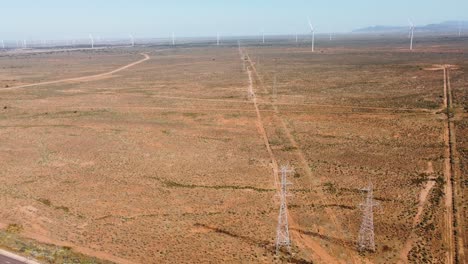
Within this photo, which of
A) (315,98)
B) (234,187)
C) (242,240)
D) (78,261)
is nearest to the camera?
(78,261)

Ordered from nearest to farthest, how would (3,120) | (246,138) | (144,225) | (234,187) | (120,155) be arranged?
(144,225) → (234,187) → (120,155) → (246,138) → (3,120)

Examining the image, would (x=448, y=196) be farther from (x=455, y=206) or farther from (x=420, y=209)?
(x=420, y=209)

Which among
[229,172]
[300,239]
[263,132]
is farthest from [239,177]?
[263,132]

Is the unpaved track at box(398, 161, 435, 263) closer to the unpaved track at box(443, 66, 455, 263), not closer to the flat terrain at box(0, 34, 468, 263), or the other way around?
the flat terrain at box(0, 34, 468, 263)

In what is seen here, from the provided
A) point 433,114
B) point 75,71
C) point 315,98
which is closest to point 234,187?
point 433,114

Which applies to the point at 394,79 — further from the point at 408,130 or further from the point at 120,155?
the point at 120,155

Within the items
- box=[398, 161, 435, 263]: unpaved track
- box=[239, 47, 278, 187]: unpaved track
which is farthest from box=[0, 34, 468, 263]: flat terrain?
box=[239, 47, 278, 187]: unpaved track

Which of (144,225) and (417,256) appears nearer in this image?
(417,256)

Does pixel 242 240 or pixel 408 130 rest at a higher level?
pixel 408 130
